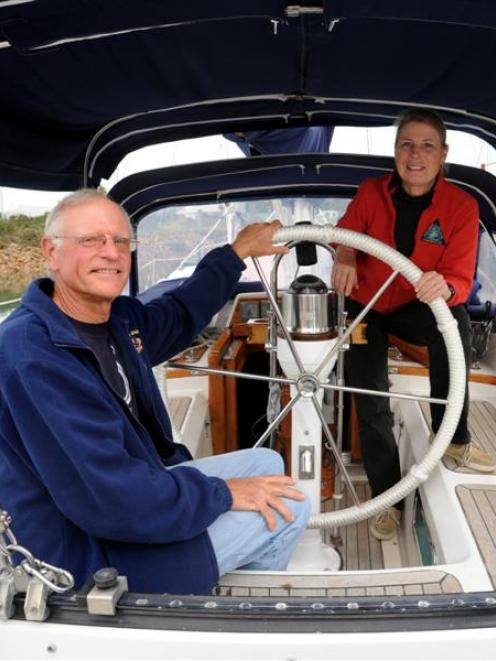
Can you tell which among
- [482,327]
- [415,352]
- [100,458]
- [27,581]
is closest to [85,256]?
[100,458]

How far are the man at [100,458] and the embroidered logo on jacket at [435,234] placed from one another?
867 millimetres

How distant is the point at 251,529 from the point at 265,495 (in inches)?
2.8

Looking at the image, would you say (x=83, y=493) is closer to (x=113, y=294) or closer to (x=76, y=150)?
(x=113, y=294)

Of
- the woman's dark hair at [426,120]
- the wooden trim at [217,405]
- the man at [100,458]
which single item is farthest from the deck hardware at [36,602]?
the wooden trim at [217,405]

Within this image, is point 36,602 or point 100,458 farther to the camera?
point 100,458

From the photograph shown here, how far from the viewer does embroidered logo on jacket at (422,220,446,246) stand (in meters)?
1.70

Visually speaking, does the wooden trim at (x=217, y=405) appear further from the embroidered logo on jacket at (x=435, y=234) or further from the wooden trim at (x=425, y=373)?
the embroidered logo on jacket at (x=435, y=234)

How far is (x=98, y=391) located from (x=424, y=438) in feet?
4.63

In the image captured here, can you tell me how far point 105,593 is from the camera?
83cm

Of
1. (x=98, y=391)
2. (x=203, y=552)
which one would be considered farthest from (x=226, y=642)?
(x=98, y=391)

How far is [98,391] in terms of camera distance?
38.3 inches

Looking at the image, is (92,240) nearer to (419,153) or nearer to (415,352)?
(419,153)

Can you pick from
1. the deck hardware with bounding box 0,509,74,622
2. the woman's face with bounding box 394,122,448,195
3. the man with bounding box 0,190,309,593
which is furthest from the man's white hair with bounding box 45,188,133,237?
the woman's face with bounding box 394,122,448,195

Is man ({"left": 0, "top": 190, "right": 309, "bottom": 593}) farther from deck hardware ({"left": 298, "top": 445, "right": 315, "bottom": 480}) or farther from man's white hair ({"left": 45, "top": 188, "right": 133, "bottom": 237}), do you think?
deck hardware ({"left": 298, "top": 445, "right": 315, "bottom": 480})
